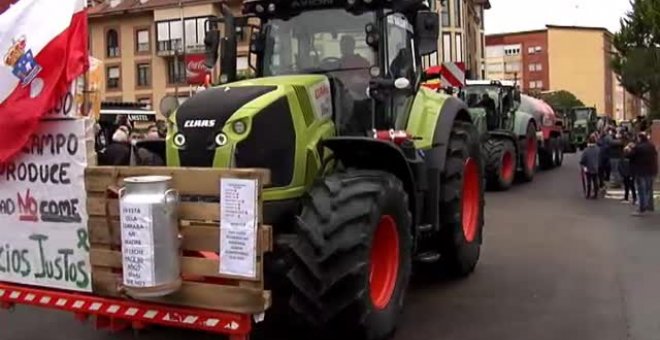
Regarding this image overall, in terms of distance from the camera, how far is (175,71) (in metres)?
61.8

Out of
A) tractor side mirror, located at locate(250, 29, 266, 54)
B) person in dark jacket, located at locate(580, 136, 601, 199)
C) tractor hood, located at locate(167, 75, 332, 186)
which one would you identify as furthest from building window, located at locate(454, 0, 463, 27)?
tractor hood, located at locate(167, 75, 332, 186)

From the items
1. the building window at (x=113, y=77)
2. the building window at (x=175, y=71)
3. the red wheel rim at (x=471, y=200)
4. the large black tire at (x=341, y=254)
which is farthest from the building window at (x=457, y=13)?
the large black tire at (x=341, y=254)

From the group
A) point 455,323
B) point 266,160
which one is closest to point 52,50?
point 266,160

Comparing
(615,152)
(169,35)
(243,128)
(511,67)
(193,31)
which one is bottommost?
(615,152)

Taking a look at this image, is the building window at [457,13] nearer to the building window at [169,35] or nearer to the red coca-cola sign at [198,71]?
the building window at [169,35]

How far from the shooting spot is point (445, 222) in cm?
789

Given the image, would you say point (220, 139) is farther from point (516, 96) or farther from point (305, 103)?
point (516, 96)

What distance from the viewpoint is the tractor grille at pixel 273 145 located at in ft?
19.0

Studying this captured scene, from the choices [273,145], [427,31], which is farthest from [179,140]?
[427,31]

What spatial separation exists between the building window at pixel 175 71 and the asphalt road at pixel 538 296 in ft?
167

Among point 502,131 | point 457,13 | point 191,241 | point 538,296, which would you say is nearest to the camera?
point 191,241

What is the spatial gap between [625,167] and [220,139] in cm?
1254

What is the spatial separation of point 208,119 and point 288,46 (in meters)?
1.57

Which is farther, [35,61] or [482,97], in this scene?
[482,97]
